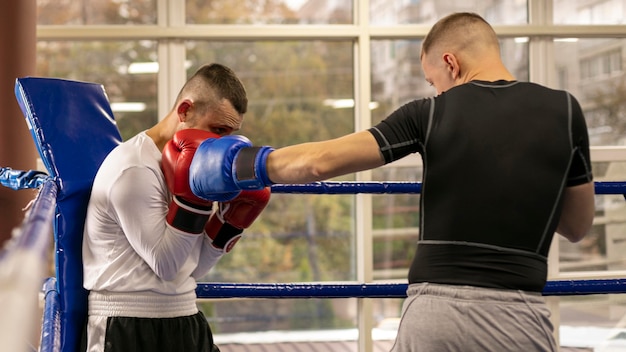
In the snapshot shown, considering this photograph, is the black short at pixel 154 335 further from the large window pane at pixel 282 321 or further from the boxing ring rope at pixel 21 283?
the large window pane at pixel 282 321

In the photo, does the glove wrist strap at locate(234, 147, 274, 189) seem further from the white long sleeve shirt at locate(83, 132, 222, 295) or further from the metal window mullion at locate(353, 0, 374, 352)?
the metal window mullion at locate(353, 0, 374, 352)

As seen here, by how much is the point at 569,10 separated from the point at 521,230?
10.7 feet

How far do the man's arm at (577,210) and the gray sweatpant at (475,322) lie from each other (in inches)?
8.3

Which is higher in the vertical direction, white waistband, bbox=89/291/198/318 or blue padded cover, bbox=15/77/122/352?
blue padded cover, bbox=15/77/122/352

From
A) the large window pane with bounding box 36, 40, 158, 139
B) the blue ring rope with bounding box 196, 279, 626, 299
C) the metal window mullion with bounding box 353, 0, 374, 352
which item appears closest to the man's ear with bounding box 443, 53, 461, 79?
the blue ring rope with bounding box 196, 279, 626, 299

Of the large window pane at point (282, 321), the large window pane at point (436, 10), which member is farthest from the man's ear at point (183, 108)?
the large window pane at point (282, 321)

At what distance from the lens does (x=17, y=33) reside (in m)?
2.84

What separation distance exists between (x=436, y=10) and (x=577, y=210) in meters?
2.95

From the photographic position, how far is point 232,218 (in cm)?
172

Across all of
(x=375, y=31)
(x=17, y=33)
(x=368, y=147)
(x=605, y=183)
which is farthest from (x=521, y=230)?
(x=375, y=31)

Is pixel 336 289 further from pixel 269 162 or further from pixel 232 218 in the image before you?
pixel 269 162

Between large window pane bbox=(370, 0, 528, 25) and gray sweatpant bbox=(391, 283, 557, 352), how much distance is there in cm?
302

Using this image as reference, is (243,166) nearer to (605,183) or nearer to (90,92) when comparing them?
(90,92)

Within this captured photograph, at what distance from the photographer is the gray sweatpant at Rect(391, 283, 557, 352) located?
4.34ft
